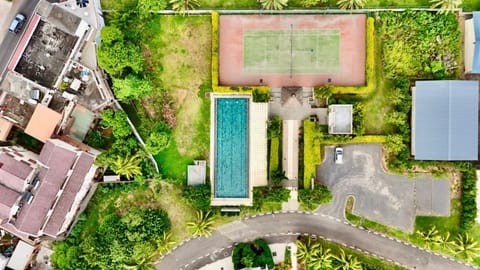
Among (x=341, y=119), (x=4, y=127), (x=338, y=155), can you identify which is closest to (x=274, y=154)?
(x=338, y=155)

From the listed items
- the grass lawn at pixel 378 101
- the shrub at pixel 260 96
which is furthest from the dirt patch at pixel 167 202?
the grass lawn at pixel 378 101

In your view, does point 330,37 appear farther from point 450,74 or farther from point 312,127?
point 450,74

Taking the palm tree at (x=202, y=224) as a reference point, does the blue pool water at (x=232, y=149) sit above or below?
above

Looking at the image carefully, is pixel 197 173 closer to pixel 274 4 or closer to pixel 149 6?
pixel 149 6

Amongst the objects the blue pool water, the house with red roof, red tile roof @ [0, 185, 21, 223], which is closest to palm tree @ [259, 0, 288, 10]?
the blue pool water

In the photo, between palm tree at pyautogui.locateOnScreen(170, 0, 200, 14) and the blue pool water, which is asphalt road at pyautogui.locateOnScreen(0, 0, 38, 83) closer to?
palm tree at pyautogui.locateOnScreen(170, 0, 200, 14)

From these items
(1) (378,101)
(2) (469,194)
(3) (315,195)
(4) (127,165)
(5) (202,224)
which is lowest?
(5) (202,224)

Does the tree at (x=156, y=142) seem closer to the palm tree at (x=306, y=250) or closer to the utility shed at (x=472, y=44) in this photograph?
the palm tree at (x=306, y=250)
